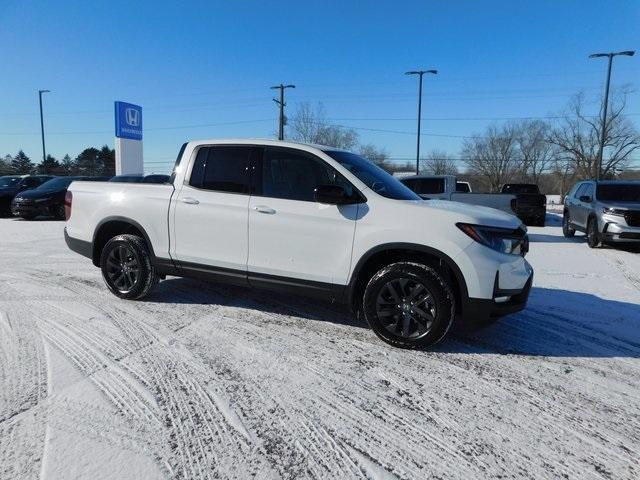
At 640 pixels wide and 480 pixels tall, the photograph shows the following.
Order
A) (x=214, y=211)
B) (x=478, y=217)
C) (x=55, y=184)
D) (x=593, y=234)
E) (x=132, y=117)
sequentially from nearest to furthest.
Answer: (x=478, y=217) < (x=214, y=211) < (x=593, y=234) < (x=55, y=184) < (x=132, y=117)

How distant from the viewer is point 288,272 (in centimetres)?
438

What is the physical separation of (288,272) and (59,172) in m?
59.9

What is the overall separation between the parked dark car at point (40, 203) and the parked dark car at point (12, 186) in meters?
1.53

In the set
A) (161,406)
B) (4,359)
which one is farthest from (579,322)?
(4,359)

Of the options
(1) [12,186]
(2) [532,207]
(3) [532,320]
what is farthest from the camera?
(1) [12,186]

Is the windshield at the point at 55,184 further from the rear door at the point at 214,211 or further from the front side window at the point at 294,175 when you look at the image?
the front side window at the point at 294,175

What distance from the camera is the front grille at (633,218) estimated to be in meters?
10.1

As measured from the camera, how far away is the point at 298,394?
10.3ft

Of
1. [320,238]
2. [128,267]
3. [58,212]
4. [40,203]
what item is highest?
[320,238]

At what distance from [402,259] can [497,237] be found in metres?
0.84

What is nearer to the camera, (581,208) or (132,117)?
(581,208)

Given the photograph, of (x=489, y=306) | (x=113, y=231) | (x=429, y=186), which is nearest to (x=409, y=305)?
(x=489, y=306)

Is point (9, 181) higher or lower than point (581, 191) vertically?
lower

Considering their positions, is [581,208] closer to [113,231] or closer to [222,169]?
[222,169]
